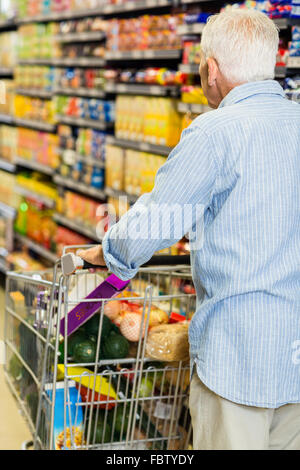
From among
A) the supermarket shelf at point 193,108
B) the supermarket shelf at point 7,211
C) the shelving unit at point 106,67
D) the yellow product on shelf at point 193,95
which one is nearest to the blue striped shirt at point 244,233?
the shelving unit at point 106,67

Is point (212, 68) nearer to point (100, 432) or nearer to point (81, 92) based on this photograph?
point (100, 432)

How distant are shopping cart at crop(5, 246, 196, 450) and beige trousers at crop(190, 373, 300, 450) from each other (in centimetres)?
45

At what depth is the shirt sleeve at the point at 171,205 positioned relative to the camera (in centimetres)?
147

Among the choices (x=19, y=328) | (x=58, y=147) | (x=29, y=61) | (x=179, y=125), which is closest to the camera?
(x=19, y=328)

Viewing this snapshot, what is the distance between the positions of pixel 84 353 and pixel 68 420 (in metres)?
0.26

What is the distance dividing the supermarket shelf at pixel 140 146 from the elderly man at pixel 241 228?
6.71 ft

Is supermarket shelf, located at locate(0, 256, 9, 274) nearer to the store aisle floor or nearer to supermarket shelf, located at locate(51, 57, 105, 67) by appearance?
supermarket shelf, located at locate(51, 57, 105, 67)

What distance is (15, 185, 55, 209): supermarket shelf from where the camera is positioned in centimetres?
598

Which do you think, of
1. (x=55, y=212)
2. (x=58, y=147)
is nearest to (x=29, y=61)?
(x=58, y=147)

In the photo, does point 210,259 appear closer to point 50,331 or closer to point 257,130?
point 257,130

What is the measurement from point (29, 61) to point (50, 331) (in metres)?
4.84

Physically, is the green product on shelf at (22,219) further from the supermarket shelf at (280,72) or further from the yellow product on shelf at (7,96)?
the supermarket shelf at (280,72)

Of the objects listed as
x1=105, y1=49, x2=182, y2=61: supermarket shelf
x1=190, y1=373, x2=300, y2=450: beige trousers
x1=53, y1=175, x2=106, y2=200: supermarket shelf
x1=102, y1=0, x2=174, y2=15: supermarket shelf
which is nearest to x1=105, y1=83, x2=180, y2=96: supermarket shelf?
x1=105, y1=49, x2=182, y2=61: supermarket shelf

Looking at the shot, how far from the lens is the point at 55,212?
5.88 m
